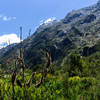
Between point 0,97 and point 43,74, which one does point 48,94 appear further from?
point 0,97

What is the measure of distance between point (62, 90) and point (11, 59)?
3.83 ft

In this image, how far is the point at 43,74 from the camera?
3.36 m

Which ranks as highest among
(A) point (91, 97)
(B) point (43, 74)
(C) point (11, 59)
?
(C) point (11, 59)

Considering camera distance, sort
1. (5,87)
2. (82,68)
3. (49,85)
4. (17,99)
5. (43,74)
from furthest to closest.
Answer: (82,68) < (49,85) < (5,87) < (43,74) < (17,99)

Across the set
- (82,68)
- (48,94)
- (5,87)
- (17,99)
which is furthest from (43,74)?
(82,68)

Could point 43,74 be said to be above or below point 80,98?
above

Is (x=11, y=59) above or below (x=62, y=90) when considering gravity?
above

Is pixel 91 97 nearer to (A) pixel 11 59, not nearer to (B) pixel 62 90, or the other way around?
(B) pixel 62 90

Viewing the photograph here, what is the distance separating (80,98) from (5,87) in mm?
1457

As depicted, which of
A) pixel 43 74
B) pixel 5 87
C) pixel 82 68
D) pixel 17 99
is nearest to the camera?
pixel 17 99

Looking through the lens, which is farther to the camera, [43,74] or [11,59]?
[11,59]

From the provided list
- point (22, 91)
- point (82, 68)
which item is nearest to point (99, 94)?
point (22, 91)

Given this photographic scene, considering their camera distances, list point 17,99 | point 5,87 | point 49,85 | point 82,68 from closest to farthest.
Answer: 1. point 17,99
2. point 5,87
3. point 49,85
4. point 82,68

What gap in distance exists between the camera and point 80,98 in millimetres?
3197
